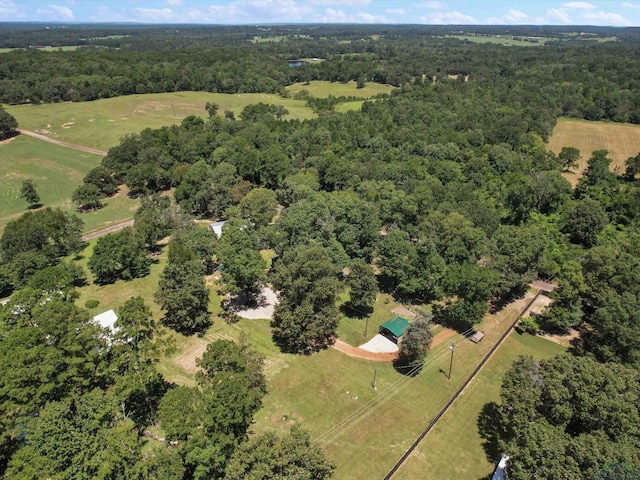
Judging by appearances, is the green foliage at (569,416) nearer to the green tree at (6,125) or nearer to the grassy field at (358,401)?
the grassy field at (358,401)

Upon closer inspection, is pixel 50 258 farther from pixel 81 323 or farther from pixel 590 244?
pixel 590 244

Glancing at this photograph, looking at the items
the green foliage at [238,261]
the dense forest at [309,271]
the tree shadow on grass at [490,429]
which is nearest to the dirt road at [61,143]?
the dense forest at [309,271]

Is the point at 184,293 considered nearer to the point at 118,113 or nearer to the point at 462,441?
the point at 462,441

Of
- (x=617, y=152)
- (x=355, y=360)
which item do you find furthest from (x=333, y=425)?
(x=617, y=152)

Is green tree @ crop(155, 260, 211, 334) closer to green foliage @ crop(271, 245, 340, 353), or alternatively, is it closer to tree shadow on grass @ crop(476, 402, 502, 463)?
green foliage @ crop(271, 245, 340, 353)

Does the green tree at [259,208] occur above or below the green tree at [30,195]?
above

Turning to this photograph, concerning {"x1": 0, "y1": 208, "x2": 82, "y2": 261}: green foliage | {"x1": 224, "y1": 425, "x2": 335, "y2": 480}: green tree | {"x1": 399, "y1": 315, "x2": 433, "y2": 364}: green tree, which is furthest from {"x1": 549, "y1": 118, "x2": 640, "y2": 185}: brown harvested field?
{"x1": 0, "y1": 208, "x2": 82, "y2": 261}: green foliage
